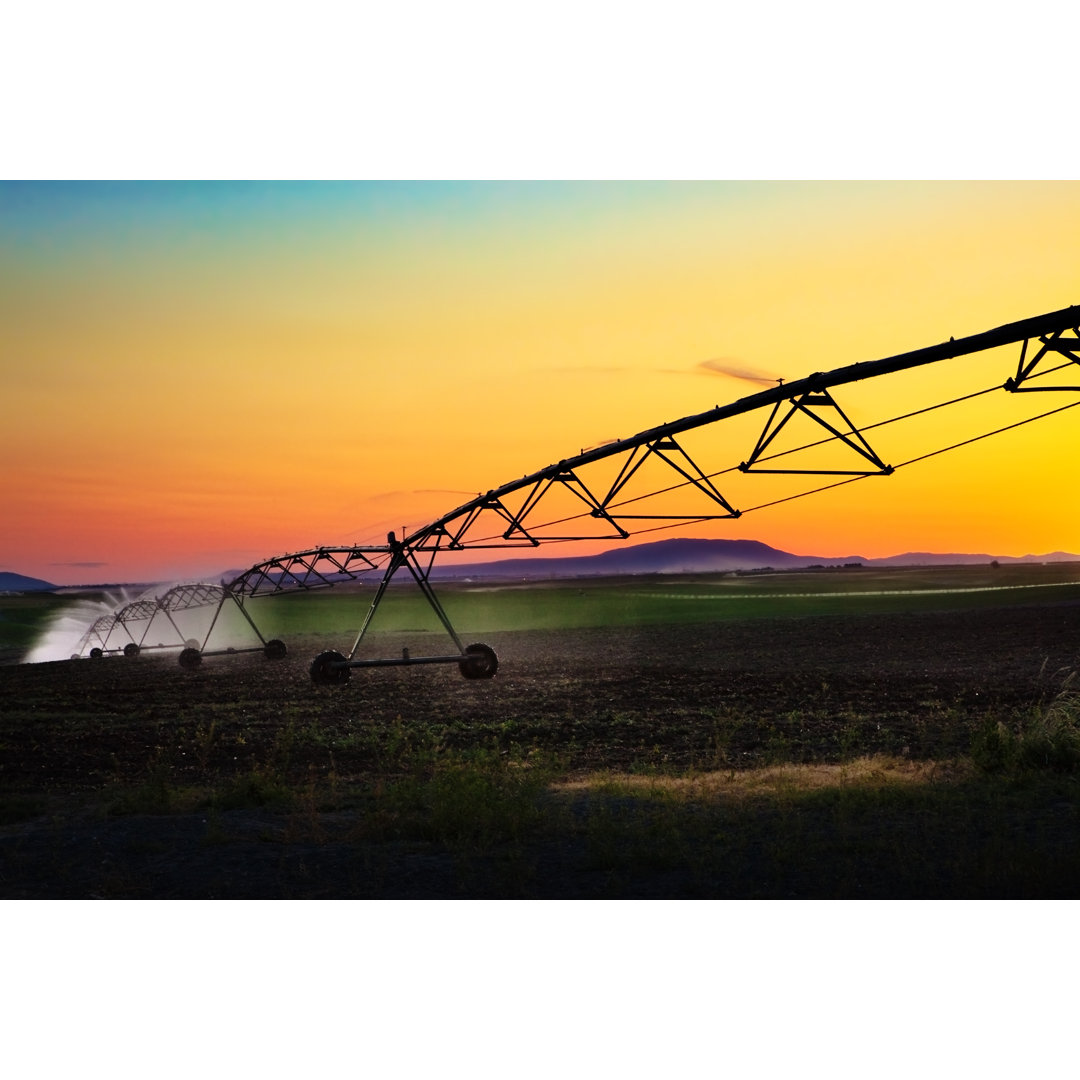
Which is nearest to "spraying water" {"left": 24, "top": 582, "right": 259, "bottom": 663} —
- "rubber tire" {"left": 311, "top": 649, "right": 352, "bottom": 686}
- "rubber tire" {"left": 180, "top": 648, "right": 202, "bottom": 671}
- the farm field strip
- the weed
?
"rubber tire" {"left": 180, "top": 648, "right": 202, "bottom": 671}

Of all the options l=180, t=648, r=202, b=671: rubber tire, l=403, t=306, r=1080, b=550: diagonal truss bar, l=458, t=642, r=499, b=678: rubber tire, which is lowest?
l=180, t=648, r=202, b=671: rubber tire

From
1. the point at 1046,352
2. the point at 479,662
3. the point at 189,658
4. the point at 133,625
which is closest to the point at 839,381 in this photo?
the point at 1046,352

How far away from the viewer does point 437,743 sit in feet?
61.0

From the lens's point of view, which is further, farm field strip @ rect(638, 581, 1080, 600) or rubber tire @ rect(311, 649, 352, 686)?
farm field strip @ rect(638, 581, 1080, 600)

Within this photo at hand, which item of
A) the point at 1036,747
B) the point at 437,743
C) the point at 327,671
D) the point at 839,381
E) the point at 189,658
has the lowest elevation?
the point at 189,658

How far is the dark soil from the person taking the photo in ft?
35.2

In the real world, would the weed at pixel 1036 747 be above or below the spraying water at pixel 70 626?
above

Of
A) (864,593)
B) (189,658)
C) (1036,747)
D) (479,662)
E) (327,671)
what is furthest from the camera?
(864,593)

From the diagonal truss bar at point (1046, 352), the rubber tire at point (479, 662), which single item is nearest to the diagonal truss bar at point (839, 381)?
the diagonal truss bar at point (1046, 352)

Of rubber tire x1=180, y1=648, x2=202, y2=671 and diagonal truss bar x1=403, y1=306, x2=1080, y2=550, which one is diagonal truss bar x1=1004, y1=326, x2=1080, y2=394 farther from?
rubber tire x1=180, y1=648, x2=202, y2=671

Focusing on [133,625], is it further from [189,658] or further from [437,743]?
[437,743]

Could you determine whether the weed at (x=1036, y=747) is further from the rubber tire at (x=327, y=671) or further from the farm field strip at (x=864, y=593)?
the farm field strip at (x=864, y=593)

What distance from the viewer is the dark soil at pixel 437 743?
10719 mm

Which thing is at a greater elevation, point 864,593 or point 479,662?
point 479,662
